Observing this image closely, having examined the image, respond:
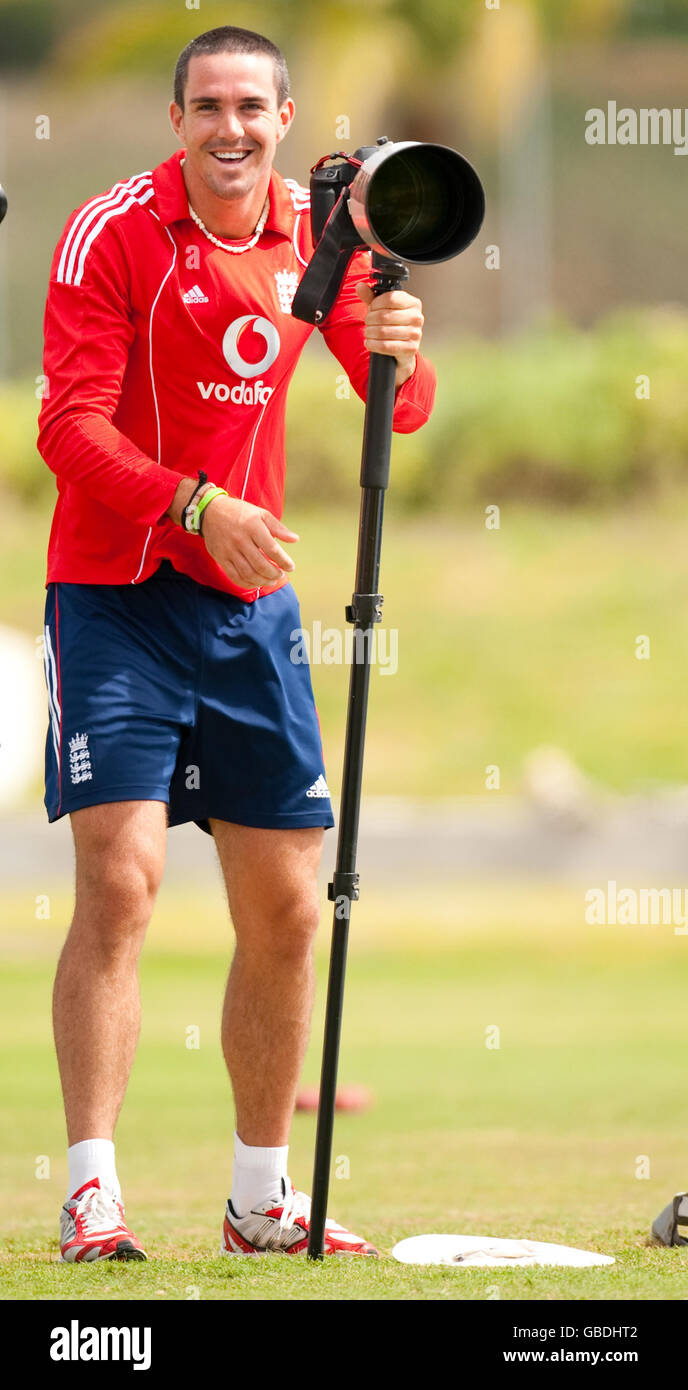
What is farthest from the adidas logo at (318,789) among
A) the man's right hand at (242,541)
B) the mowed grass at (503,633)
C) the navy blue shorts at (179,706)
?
the mowed grass at (503,633)

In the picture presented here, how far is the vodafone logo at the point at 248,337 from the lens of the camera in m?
3.60

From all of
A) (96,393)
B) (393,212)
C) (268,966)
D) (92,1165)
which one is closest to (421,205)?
(393,212)

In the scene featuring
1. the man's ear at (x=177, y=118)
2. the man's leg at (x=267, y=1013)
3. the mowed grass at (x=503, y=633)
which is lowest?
the man's leg at (x=267, y=1013)

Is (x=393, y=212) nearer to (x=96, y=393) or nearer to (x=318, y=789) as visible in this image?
(x=96, y=393)

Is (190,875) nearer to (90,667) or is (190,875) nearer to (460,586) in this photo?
(460,586)

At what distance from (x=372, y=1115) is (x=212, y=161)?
4.16m

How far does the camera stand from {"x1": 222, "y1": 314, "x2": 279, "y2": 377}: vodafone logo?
360 cm

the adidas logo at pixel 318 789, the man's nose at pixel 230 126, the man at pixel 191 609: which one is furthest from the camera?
the adidas logo at pixel 318 789

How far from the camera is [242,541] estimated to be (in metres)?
3.25

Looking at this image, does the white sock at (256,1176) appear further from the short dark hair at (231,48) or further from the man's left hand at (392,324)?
the short dark hair at (231,48)

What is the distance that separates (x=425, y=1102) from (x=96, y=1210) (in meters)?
4.09

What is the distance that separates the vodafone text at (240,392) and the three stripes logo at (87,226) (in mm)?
299

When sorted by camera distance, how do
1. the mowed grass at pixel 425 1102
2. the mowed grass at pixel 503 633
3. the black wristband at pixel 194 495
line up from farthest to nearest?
the mowed grass at pixel 503 633
the black wristband at pixel 194 495
the mowed grass at pixel 425 1102

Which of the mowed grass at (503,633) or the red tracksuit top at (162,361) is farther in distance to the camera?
the mowed grass at (503,633)
